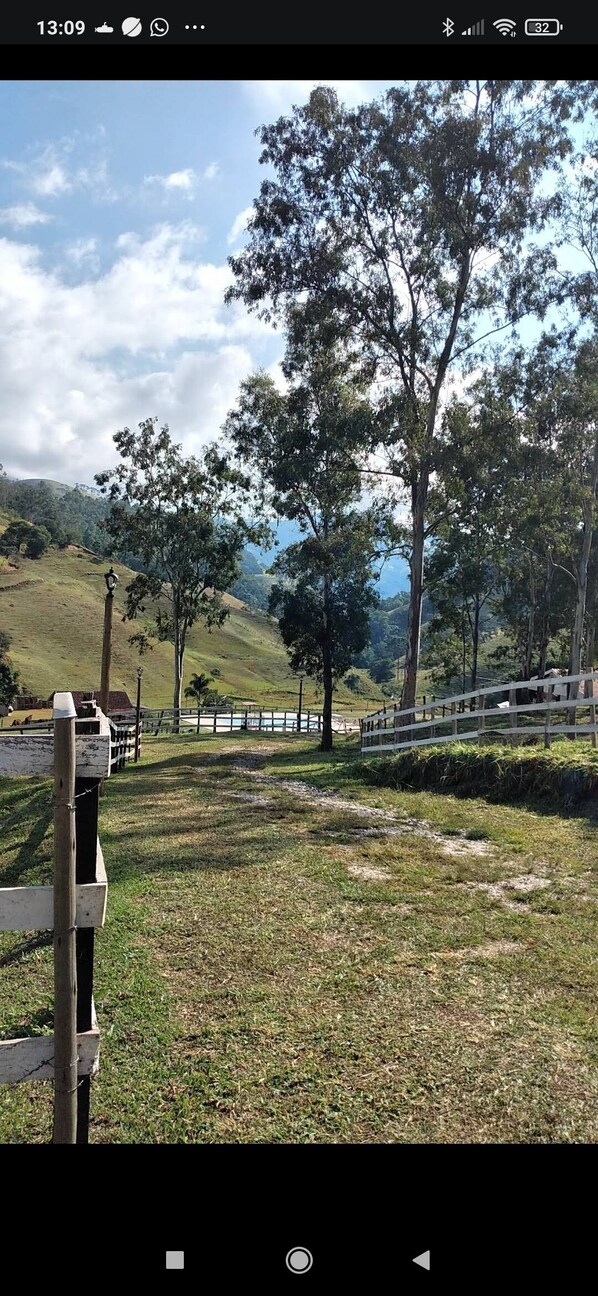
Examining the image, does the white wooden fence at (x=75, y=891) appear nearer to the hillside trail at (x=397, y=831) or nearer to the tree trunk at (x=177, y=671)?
the hillside trail at (x=397, y=831)

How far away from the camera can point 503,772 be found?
857 cm

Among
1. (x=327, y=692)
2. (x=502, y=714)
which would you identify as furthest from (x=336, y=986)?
(x=327, y=692)

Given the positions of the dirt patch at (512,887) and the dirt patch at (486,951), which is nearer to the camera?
the dirt patch at (486,951)

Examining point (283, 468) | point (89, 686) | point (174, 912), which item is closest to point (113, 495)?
point (283, 468)

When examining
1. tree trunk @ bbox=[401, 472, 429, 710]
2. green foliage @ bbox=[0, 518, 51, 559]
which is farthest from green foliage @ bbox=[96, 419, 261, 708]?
green foliage @ bbox=[0, 518, 51, 559]

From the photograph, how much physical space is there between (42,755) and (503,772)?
7.41 meters

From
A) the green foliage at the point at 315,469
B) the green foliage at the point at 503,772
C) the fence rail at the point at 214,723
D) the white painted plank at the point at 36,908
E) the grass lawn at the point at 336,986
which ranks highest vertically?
the green foliage at the point at 315,469

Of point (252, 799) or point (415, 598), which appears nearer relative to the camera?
point (252, 799)

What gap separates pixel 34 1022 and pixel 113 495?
3063 centimetres

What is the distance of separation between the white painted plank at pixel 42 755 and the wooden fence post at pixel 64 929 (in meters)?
0.17

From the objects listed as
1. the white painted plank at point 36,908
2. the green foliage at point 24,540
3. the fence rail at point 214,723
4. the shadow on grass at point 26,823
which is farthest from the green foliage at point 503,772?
the green foliage at point 24,540

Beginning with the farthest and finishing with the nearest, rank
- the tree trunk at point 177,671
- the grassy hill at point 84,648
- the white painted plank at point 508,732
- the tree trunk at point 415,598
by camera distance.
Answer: the grassy hill at point 84,648, the tree trunk at point 177,671, the tree trunk at point 415,598, the white painted plank at point 508,732

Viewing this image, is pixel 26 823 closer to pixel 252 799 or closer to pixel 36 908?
pixel 252 799

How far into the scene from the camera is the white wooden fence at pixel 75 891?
1915 mm
